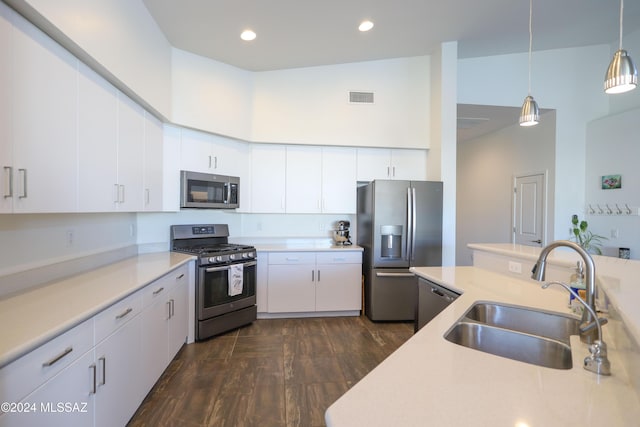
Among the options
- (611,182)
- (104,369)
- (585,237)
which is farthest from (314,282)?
(611,182)

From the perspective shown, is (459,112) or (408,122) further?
(459,112)

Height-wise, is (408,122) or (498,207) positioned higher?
(408,122)

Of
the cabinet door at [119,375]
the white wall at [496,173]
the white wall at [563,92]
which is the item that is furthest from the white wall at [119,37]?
the white wall at [496,173]

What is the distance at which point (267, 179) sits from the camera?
12.7 feet

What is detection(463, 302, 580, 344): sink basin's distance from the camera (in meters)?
1.41

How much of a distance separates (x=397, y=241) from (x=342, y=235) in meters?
0.78

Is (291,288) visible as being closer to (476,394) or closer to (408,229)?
(408,229)

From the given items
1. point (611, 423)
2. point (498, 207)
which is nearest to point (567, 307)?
point (611, 423)

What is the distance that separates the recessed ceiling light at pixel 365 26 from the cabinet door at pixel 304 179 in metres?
1.41

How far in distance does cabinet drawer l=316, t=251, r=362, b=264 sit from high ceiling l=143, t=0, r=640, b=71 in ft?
7.71

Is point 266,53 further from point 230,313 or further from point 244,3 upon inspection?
point 230,313

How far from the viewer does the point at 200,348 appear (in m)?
2.85

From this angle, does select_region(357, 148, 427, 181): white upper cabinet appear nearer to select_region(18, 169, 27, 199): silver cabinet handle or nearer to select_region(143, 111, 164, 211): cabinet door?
select_region(143, 111, 164, 211): cabinet door

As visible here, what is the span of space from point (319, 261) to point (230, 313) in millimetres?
1149
